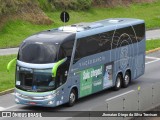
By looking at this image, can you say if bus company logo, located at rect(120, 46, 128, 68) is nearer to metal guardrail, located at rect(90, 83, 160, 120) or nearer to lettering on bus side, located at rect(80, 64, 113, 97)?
lettering on bus side, located at rect(80, 64, 113, 97)

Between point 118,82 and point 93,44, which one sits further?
point 118,82

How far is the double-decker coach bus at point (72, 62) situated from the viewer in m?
23.5

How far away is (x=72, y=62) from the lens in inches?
960

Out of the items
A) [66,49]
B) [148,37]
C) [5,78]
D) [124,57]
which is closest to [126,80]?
[124,57]

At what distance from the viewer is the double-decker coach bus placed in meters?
23.5

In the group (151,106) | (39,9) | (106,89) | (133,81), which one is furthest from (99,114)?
(39,9)

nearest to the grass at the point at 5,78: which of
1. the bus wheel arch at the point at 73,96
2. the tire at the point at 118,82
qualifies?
the bus wheel arch at the point at 73,96

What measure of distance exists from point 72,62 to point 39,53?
65.5 inches

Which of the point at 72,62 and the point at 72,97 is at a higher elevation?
the point at 72,62

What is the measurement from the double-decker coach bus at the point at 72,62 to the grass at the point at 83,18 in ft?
59.1

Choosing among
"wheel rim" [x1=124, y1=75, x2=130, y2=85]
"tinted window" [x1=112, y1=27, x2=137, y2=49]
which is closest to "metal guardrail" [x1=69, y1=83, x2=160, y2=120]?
"tinted window" [x1=112, y1=27, x2=137, y2=49]

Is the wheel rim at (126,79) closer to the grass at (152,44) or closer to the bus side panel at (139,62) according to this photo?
the bus side panel at (139,62)

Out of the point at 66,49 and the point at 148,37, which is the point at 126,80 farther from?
the point at 148,37

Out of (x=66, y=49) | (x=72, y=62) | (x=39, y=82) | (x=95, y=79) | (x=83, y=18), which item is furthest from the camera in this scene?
(x=83, y=18)
